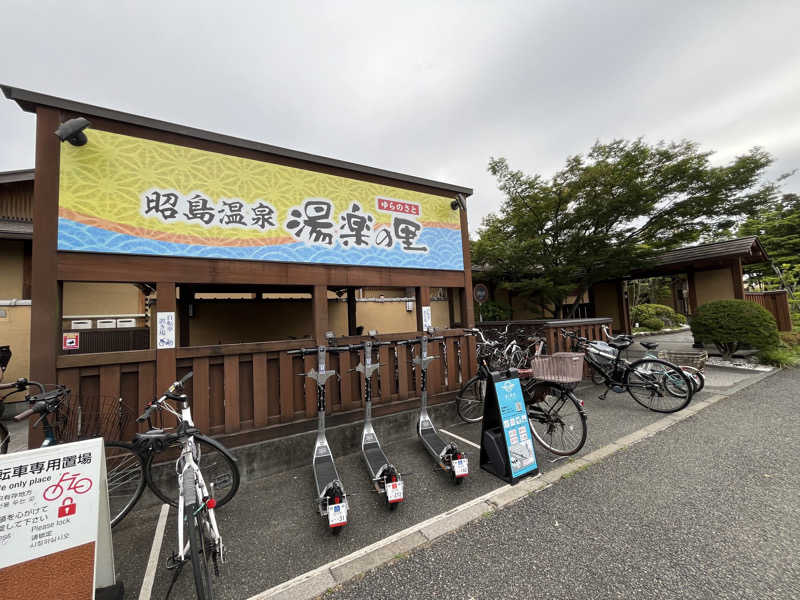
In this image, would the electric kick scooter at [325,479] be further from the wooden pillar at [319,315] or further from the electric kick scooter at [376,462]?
the wooden pillar at [319,315]

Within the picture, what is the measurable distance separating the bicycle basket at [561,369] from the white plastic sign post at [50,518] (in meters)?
4.09

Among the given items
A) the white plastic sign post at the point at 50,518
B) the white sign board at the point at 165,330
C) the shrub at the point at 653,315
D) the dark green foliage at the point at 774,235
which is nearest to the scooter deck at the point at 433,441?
the white plastic sign post at the point at 50,518

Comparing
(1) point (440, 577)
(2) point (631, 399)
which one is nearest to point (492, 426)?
(1) point (440, 577)

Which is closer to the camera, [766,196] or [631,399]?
[631,399]

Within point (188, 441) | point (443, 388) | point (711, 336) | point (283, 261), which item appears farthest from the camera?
point (711, 336)

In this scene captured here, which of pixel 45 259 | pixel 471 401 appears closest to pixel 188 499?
pixel 45 259

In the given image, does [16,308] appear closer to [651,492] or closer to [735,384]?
[651,492]

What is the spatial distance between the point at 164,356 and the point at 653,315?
68.7ft

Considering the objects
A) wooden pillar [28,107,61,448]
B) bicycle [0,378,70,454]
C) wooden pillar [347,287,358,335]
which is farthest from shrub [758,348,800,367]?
wooden pillar [28,107,61,448]

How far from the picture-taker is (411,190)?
471cm

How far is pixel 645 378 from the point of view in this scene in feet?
15.8

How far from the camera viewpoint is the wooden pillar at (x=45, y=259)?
2.69 metres

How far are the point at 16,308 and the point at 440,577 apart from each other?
29.4ft

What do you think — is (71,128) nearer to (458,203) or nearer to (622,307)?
(458,203)
